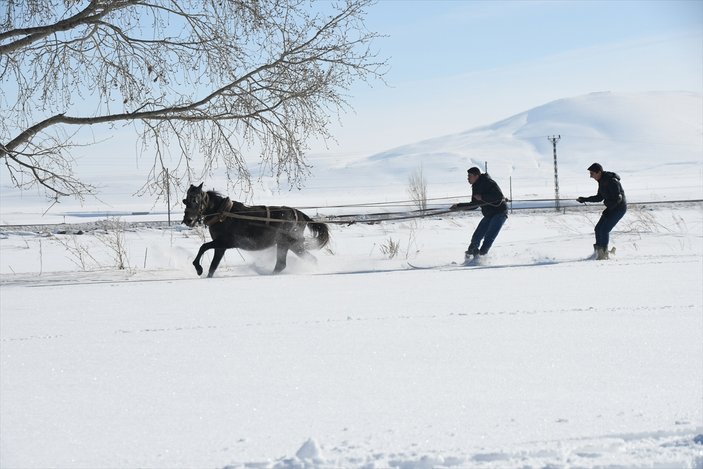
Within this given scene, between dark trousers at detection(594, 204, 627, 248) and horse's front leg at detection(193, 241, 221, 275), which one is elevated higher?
A: dark trousers at detection(594, 204, 627, 248)

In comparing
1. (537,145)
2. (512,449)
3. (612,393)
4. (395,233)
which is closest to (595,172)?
(612,393)

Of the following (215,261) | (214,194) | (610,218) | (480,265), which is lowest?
(480,265)

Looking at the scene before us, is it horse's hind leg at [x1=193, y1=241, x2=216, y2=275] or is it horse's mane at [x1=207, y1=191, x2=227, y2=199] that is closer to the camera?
horse's hind leg at [x1=193, y1=241, x2=216, y2=275]

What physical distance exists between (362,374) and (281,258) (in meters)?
9.33

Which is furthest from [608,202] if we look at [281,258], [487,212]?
[281,258]

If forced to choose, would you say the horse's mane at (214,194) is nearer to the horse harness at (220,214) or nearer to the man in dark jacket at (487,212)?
the horse harness at (220,214)

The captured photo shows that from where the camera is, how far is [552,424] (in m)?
4.06

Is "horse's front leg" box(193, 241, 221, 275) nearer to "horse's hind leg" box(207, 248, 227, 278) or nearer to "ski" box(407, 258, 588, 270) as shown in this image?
"horse's hind leg" box(207, 248, 227, 278)

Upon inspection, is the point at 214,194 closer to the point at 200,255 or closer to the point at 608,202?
the point at 200,255

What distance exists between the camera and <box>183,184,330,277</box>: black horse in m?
13.8

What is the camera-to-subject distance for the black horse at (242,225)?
13.8 m

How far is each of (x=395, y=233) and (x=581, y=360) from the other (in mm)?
23408

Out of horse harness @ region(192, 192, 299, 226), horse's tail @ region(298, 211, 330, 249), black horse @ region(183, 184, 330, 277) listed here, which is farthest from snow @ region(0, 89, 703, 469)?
horse's tail @ region(298, 211, 330, 249)

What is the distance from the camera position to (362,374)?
523 cm
